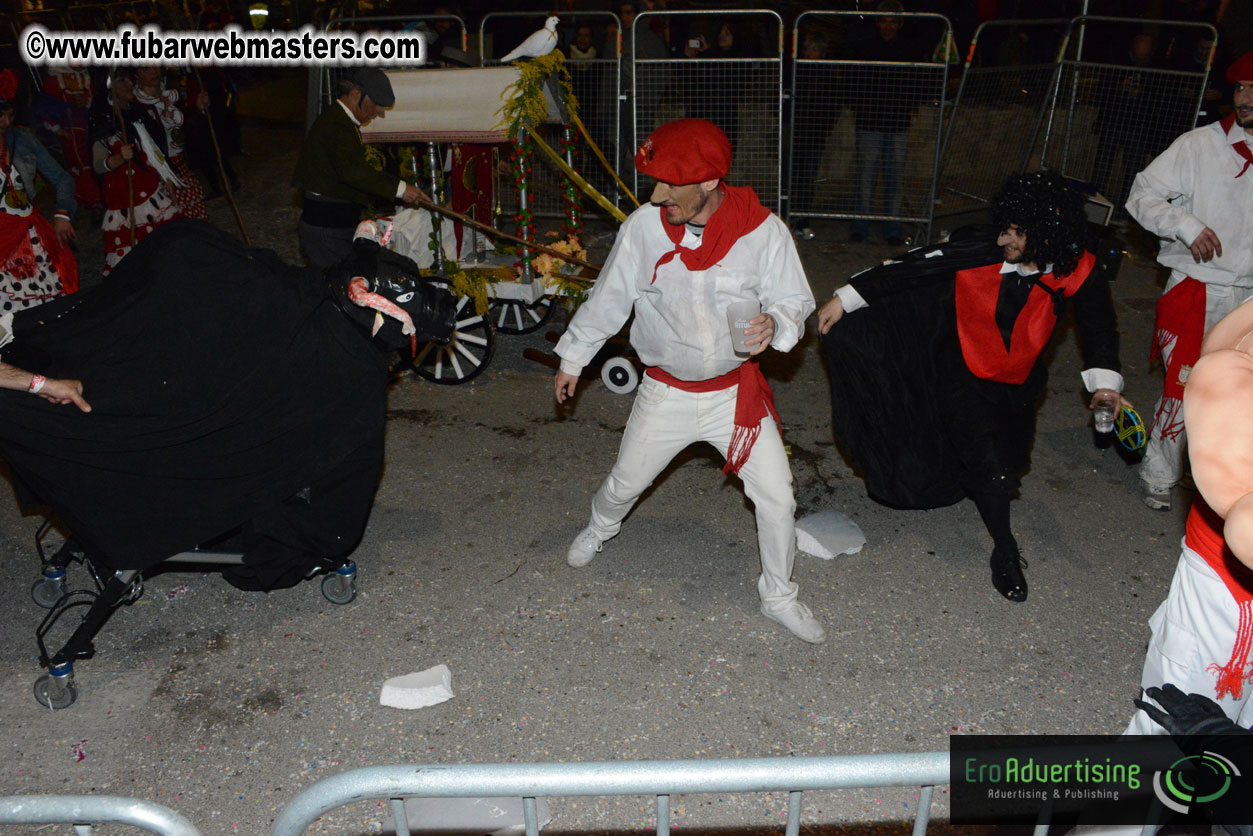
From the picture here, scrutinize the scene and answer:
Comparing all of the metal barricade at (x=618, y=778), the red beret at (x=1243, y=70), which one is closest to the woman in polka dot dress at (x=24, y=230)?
the metal barricade at (x=618, y=778)

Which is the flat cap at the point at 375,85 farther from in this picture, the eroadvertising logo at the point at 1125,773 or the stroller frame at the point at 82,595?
the eroadvertising logo at the point at 1125,773

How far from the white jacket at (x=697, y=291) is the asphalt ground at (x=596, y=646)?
1.23 metres

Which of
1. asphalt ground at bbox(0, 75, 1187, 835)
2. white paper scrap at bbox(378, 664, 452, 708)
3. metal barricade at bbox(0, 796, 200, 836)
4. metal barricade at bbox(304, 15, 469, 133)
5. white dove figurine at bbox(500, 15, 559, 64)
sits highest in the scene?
white dove figurine at bbox(500, 15, 559, 64)

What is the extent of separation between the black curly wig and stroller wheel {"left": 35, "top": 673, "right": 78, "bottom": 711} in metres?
4.29

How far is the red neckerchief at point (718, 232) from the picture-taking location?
3.70 meters

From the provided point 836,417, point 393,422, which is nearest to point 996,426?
point 836,417

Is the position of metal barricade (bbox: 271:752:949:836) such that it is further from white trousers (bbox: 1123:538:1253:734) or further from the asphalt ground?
the asphalt ground

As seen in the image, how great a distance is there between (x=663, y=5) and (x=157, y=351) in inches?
417

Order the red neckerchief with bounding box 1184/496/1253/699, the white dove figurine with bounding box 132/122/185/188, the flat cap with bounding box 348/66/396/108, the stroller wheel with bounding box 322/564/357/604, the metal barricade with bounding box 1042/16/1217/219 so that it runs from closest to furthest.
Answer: the red neckerchief with bounding box 1184/496/1253/699, the stroller wheel with bounding box 322/564/357/604, the flat cap with bounding box 348/66/396/108, the white dove figurine with bounding box 132/122/185/188, the metal barricade with bounding box 1042/16/1217/219

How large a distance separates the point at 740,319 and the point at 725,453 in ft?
2.46

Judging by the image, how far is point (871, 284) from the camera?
4547 millimetres

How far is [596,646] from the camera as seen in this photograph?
4.13 meters

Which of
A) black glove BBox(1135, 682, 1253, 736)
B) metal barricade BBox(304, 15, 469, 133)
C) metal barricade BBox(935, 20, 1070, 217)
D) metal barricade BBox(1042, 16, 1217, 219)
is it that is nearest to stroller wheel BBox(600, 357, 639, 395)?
metal barricade BBox(304, 15, 469, 133)

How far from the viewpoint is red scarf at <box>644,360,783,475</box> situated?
3930 millimetres
